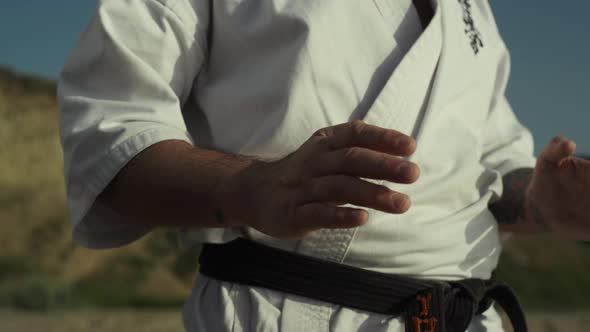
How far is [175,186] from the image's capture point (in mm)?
1038

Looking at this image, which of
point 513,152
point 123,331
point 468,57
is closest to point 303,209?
point 468,57

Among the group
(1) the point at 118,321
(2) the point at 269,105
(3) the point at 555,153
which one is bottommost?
(1) the point at 118,321

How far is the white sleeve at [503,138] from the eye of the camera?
1649mm

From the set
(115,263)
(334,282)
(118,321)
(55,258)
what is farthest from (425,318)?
(55,258)

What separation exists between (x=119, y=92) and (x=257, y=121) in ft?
0.80

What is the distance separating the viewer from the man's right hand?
78 centimetres

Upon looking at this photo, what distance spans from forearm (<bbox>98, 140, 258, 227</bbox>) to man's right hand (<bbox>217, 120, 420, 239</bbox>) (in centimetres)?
10

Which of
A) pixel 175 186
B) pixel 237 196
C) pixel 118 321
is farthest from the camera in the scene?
pixel 118 321

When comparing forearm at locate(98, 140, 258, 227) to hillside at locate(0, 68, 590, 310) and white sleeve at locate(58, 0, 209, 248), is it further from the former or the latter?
hillside at locate(0, 68, 590, 310)

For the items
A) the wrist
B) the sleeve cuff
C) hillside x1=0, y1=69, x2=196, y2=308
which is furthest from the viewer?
hillside x1=0, y1=69, x2=196, y2=308

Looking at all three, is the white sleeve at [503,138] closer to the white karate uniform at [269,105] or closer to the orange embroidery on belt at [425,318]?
the white karate uniform at [269,105]

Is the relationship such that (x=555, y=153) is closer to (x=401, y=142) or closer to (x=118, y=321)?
(x=401, y=142)

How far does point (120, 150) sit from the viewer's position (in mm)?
1088

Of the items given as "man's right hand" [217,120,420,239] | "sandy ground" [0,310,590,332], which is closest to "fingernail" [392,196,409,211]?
"man's right hand" [217,120,420,239]
